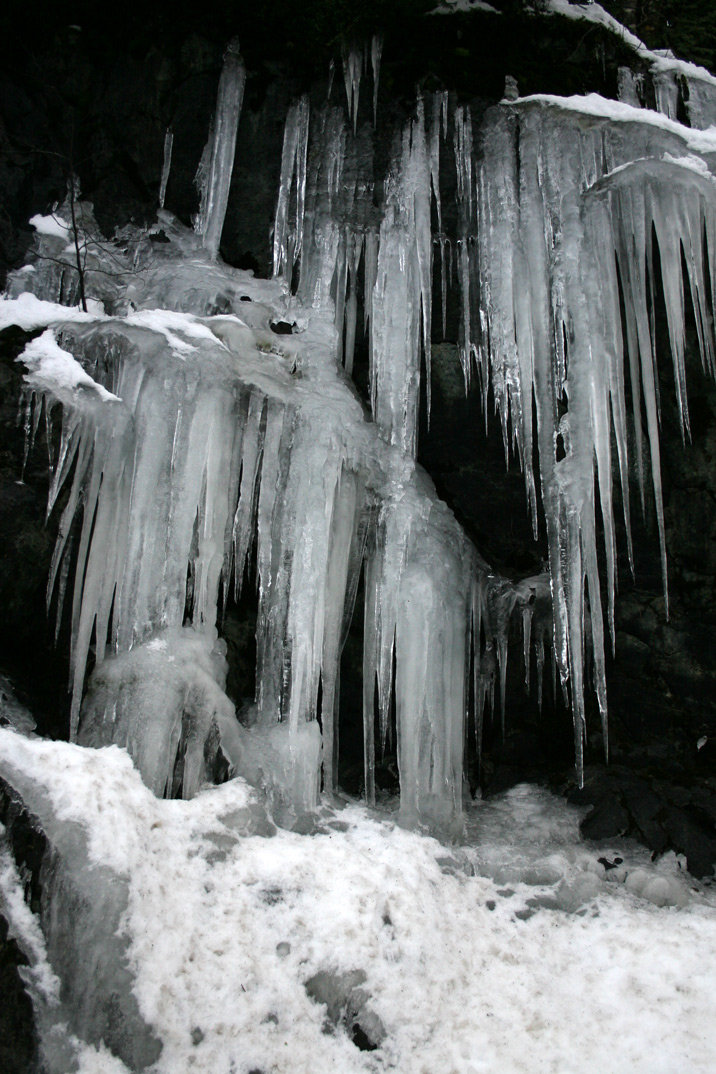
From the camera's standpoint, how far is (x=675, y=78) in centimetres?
618

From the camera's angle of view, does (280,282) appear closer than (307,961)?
No

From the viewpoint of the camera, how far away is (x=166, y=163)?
6457 millimetres

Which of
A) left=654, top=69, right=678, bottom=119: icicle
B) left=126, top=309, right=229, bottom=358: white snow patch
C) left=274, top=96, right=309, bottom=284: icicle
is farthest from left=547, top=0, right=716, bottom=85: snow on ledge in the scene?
left=126, top=309, right=229, bottom=358: white snow patch

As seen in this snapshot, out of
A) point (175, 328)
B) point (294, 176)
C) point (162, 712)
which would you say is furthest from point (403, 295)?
point (162, 712)

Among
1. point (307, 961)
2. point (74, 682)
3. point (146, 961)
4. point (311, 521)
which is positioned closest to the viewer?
point (146, 961)

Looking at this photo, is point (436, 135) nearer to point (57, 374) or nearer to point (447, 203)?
point (447, 203)

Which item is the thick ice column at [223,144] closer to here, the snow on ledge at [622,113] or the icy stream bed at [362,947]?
the snow on ledge at [622,113]

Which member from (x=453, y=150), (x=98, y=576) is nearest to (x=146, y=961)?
(x=98, y=576)

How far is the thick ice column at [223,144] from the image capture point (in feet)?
20.7

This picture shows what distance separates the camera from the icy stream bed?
3.50 m

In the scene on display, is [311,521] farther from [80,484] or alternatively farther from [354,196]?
[354,196]

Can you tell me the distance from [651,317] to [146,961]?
5.45 meters

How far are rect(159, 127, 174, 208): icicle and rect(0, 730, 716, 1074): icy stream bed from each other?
15.2 feet

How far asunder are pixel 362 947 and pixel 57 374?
12.9 ft
